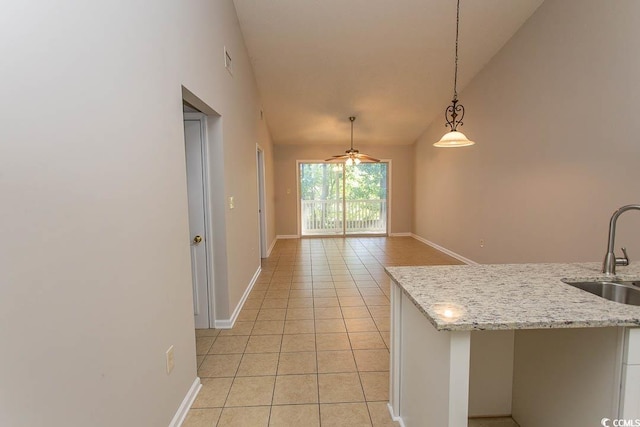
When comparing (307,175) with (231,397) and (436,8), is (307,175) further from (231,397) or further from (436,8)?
(231,397)

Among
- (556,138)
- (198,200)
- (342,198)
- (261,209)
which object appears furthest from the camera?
(342,198)

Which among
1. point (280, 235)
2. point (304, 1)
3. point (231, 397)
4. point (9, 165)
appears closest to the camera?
point (9, 165)

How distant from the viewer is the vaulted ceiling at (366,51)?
3.41 m

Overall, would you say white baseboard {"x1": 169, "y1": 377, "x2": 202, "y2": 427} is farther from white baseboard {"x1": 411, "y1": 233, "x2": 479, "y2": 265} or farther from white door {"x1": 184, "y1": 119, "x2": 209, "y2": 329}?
white baseboard {"x1": 411, "y1": 233, "x2": 479, "y2": 265}

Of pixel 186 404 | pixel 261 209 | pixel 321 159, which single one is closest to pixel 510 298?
pixel 186 404

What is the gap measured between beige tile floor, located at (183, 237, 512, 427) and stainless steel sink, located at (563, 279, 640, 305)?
1.27 meters

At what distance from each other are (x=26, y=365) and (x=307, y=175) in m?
7.15

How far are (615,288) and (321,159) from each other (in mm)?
6480

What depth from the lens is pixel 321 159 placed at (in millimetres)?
7637

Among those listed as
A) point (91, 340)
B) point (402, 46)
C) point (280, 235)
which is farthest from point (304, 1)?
point (280, 235)

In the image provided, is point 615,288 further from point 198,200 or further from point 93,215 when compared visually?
point 198,200

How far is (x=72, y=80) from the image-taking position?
3.27 feet

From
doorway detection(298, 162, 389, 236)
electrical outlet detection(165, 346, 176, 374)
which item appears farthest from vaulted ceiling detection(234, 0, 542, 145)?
electrical outlet detection(165, 346, 176, 374)

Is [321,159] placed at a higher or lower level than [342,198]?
higher
